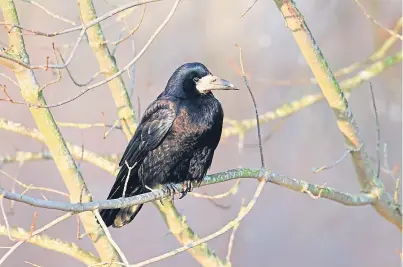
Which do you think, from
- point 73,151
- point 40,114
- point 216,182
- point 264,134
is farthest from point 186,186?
Answer: point 264,134

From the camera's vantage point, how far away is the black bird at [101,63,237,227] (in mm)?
3453

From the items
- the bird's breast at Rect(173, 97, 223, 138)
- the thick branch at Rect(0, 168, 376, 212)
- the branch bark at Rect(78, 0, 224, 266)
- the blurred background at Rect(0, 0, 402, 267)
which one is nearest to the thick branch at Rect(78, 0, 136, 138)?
the branch bark at Rect(78, 0, 224, 266)

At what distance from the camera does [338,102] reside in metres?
3.52

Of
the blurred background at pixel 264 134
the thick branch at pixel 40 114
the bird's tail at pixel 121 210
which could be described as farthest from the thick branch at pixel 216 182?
the blurred background at pixel 264 134

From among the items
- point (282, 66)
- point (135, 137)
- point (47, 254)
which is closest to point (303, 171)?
point (282, 66)

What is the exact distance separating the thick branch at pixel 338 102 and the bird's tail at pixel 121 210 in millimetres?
985

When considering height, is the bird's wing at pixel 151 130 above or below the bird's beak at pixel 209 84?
below

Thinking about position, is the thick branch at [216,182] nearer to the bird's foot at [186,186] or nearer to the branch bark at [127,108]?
the bird's foot at [186,186]

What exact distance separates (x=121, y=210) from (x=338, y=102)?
115cm

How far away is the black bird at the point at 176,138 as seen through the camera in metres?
3.45

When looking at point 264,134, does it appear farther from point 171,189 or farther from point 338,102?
point 171,189

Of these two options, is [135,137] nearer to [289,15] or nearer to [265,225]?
[289,15]

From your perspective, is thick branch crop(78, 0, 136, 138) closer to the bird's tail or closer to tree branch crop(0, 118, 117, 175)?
tree branch crop(0, 118, 117, 175)

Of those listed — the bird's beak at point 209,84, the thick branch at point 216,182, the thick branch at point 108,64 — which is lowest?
the thick branch at point 216,182
